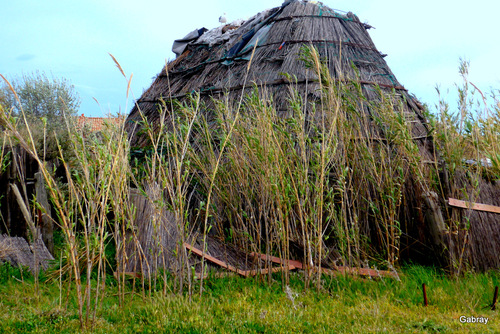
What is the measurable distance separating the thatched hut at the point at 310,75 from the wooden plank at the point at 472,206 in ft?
0.40

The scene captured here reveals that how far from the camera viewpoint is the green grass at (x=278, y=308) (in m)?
3.45

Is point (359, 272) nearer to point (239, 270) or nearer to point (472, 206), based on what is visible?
point (239, 270)

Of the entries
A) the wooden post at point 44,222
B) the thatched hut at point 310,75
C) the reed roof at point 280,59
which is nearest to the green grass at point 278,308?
the thatched hut at point 310,75

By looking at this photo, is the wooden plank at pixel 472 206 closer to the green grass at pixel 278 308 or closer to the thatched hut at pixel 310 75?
the thatched hut at pixel 310 75

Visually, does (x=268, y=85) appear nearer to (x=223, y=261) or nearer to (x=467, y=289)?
(x=223, y=261)

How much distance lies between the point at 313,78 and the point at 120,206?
12.5 ft

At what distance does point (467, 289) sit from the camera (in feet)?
13.9

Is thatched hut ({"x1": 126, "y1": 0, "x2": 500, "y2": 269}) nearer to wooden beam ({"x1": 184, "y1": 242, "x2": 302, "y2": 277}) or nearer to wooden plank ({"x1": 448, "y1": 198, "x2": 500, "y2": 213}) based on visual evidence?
wooden plank ({"x1": 448, "y1": 198, "x2": 500, "y2": 213})

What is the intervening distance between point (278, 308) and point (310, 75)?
390 cm

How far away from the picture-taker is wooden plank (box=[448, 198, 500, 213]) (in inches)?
194

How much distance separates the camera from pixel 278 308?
3850mm

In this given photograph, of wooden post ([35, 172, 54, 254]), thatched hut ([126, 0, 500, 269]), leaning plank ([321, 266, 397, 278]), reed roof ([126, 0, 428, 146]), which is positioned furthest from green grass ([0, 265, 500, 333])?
reed roof ([126, 0, 428, 146])

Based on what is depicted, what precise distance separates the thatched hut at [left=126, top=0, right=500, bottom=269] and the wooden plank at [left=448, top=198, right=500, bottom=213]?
121 millimetres

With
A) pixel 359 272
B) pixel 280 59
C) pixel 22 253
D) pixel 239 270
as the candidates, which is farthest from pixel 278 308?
pixel 280 59
